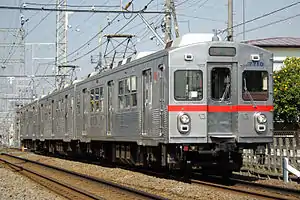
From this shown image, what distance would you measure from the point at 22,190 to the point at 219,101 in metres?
4.96

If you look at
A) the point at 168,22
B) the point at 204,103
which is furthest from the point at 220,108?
the point at 168,22

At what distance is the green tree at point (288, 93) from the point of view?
31875 mm

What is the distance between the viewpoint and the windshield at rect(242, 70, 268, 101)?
477 inches

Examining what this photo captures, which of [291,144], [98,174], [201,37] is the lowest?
[98,174]

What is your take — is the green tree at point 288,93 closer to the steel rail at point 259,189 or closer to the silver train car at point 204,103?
the silver train car at point 204,103

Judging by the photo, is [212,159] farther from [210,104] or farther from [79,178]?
[79,178]

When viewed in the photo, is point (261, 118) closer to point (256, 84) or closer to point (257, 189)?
point (256, 84)

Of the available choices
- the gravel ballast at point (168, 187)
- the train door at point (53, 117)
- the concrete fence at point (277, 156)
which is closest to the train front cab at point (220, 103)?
the gravel ballast at point (168, 187)

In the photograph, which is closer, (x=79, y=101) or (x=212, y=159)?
(x=212, y=159)

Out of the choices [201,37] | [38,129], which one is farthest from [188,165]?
[38,129]

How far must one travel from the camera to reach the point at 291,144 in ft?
47.2

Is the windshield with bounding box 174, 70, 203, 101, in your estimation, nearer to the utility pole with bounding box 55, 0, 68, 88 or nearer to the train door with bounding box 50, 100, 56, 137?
the train door with bounding box 50, 100, 56, 137

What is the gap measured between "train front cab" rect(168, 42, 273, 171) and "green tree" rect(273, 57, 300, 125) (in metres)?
20.3

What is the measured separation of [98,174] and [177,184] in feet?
15.0
